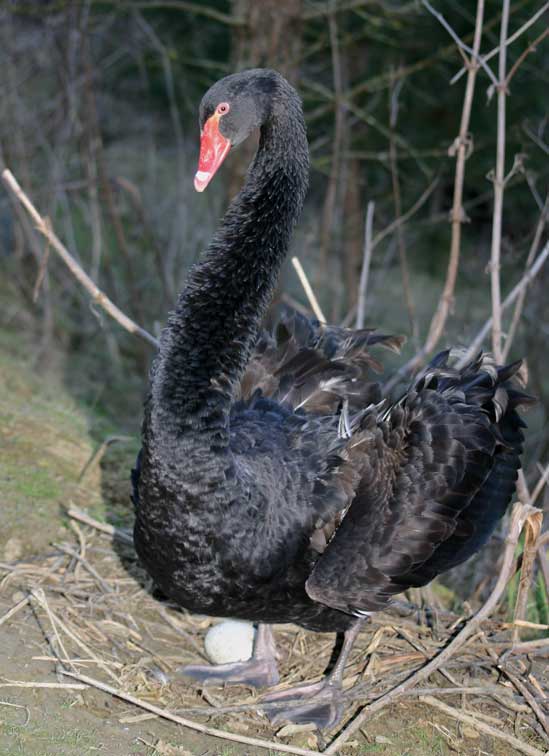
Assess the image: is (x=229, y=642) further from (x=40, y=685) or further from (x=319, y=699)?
(x=40, y=685)

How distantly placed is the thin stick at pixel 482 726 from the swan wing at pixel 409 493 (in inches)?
17.7

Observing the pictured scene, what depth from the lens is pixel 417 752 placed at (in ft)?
11.2

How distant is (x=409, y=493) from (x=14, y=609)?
4.97ft

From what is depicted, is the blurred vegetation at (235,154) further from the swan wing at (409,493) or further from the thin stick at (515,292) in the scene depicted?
the swan wing at (409,493)

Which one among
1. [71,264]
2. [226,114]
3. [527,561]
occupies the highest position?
[226,114]

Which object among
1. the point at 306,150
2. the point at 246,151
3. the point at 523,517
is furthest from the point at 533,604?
the point at 246,151

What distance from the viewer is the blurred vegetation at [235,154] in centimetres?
689

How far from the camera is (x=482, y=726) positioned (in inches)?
136

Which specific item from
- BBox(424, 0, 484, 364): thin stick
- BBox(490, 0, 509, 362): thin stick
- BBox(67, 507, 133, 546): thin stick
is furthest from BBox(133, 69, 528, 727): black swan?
BBox(424, 0, 484, 364): thin stick

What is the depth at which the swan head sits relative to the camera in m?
3.29

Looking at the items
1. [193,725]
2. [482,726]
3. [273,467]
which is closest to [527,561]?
[482,726]

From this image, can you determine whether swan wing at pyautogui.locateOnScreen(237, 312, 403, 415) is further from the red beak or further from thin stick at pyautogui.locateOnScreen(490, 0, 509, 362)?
the red beak

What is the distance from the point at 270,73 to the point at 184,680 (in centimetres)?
218

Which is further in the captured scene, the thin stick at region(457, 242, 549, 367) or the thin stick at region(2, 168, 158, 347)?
the thin stick at region(457, 242, 549, 367)
